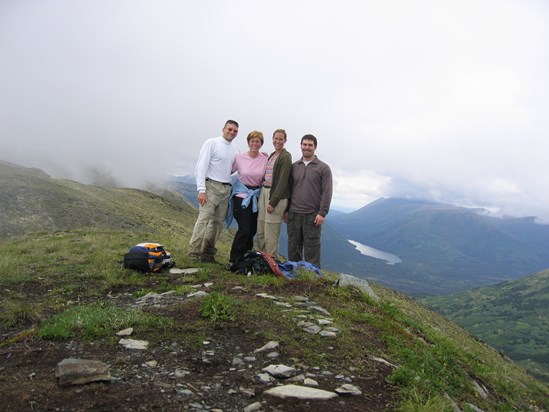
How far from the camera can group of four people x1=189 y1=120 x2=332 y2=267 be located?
11375mm

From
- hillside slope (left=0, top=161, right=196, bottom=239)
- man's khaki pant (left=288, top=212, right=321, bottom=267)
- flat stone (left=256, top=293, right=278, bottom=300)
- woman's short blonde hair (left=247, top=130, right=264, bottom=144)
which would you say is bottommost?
hillside slope (left=0, top=161, right=196, bottom=239)

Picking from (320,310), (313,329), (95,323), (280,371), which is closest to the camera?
(280,371)

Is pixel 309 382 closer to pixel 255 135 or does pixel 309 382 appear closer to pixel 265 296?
pixel 265 296

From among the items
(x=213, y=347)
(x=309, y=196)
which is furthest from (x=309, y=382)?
(x=309, y=196)

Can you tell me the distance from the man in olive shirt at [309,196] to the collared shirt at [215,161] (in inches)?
85.7

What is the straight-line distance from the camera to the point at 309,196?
1148 centimetres

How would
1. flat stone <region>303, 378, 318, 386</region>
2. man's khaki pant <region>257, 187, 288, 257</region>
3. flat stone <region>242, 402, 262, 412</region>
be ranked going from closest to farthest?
flat stone <region>242, 402, 262, 412</region>
flat stone <region>303, 378, 318, 386</region>
man's khaki pant <region>257, 187, 288, 257</region>

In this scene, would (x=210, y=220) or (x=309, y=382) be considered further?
(x=210, y=220)

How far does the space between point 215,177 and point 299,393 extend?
328 inches

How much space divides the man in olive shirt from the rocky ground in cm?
489

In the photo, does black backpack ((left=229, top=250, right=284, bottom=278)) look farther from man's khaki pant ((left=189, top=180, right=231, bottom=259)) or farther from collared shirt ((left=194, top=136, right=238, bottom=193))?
collared shirt ((left=194, top=136, right=238, bottom=193))

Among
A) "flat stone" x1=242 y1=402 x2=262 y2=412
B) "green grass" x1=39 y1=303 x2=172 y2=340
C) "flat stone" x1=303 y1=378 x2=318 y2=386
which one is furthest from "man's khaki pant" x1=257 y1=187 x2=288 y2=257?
"flat stone" x1=242 y1=402 x2=262 y2=412

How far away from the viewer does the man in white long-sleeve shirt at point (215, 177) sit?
38.7ft

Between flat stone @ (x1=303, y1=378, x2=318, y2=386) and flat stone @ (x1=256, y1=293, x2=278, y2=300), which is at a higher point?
flat stone @ (x1=256, y1=293, x2=278, y2=300)
